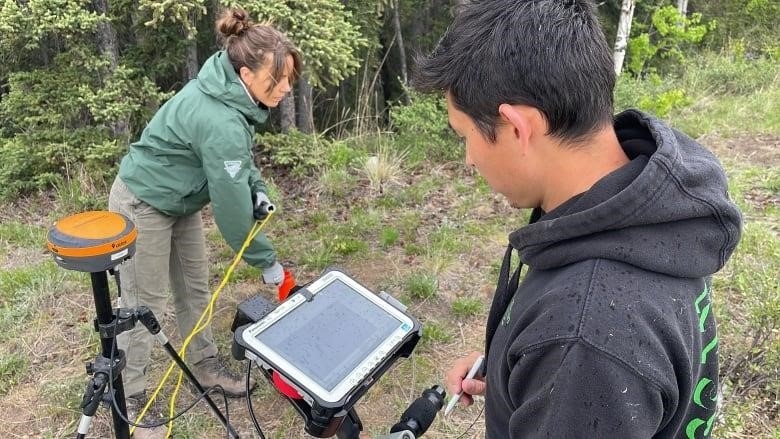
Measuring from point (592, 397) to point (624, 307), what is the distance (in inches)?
6.3

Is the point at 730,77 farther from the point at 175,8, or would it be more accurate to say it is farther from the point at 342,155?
the point at 175,8

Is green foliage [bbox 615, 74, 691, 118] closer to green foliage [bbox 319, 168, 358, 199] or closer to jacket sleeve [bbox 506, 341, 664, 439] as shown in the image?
green foliage [bbox 319, 168, 358, 199]

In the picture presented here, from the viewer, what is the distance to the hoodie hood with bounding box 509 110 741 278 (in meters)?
1.06

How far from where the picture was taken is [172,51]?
695 centimetres

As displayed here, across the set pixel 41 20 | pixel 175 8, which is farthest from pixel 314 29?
pixel 41 20

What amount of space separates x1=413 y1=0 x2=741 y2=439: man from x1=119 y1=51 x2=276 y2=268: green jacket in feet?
5.29

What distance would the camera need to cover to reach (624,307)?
39.2 inches

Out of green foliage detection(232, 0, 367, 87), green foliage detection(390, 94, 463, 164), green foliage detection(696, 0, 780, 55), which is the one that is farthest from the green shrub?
green foliage detection(232, 0, 367, 87)

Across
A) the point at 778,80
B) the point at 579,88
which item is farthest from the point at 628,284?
the point at 778,80

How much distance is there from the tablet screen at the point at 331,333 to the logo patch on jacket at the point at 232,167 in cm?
125

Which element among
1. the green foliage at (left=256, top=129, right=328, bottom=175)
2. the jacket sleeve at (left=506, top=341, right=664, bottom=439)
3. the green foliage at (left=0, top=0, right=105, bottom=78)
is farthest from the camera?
the green foliage at (left=256, top=129, right=328, bottom=175)

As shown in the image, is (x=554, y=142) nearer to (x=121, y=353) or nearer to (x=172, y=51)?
(x=121, y=353)

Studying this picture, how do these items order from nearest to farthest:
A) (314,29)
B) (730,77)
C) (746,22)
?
(314,29)
(730,77)
(746,22)

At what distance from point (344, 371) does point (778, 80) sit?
34.0 feet
